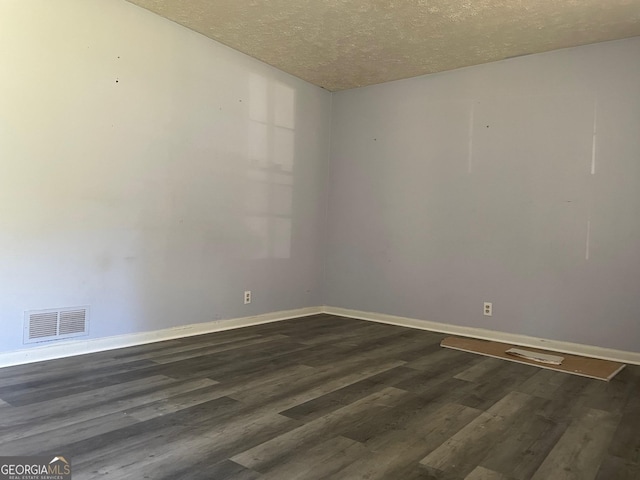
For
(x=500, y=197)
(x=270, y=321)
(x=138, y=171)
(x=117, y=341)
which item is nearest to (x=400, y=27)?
(x=500, y=197)

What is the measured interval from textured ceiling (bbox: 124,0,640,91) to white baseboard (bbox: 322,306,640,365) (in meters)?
2.48

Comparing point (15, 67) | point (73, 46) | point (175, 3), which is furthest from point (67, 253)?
point (175, 3)

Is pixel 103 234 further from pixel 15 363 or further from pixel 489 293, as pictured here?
pixel 489 293

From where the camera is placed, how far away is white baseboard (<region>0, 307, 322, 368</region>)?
2.95 metres

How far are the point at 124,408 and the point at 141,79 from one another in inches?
96.7

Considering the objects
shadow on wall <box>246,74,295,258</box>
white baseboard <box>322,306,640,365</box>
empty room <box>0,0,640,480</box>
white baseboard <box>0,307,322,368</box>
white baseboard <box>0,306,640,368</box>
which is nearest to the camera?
empty room <box>0,0,640,480</box>

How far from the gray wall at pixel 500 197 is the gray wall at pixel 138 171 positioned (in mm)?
788

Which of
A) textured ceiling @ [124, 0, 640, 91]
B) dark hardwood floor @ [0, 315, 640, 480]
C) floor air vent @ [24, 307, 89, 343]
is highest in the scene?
textured ceiling @ [124, 0, 640, 91]

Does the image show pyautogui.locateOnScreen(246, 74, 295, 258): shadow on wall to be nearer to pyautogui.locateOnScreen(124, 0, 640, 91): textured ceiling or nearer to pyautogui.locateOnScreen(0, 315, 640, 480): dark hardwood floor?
pyautogui.locateOnScreen(124, 0, 640, 91): textured ceiling

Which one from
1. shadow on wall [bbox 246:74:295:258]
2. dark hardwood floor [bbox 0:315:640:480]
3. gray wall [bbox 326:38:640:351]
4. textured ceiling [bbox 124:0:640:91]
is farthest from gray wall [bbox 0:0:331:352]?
gray wall [bbox 326:38:640:351]

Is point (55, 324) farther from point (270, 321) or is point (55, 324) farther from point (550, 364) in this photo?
point (550, 364)

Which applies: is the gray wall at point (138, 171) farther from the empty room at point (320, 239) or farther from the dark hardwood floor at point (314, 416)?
the dark hardwood floor at point (314, 416)

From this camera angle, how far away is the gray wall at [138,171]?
2959mm

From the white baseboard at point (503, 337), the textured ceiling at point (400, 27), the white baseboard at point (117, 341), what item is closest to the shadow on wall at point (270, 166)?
the textured ceiling at point (400, 27)
